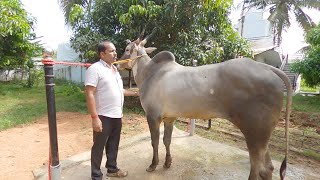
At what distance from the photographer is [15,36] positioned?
12336 mm

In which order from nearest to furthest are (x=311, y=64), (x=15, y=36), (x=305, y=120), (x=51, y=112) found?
(x=51, y=112)
(x=305, y=120)
(x=311, y=64)
(x=15, y=36)

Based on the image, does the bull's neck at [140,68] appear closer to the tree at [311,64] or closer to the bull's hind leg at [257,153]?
the bull's hind leg at [257,153]

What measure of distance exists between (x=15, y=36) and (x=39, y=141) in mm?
8806

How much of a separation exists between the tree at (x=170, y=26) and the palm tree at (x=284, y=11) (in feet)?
39.6

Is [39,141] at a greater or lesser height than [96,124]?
lesser

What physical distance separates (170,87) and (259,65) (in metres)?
1.05

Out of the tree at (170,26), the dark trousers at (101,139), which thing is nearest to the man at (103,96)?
the dark trousers at (101,139)

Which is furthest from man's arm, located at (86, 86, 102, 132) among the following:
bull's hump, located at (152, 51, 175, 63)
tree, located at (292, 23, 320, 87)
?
tree, located at (292, 23, 320, 87)

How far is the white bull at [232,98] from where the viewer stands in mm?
2768

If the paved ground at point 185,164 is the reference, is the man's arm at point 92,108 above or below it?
above

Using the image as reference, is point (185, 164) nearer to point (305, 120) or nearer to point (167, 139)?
point (167, 139)

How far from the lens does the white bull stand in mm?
2768

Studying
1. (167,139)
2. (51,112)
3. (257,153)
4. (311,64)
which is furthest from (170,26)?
(311,64)

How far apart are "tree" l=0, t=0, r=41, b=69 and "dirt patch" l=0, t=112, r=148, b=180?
442cm
